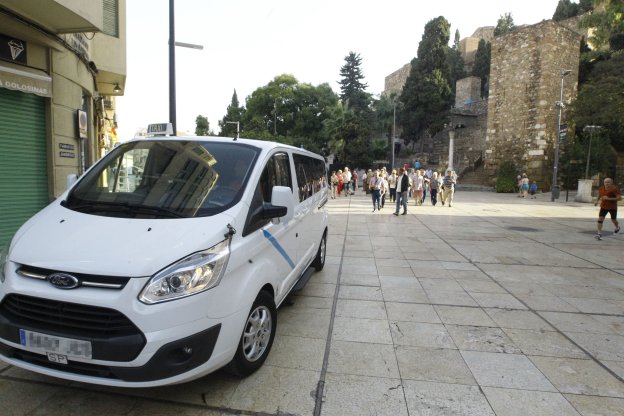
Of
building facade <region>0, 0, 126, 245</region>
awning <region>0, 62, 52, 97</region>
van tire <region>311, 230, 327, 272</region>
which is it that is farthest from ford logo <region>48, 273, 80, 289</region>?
awning <region>0, 62, 52, 97</region>

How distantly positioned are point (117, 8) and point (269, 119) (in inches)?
1734

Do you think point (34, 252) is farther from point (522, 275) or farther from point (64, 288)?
point (522, 275)

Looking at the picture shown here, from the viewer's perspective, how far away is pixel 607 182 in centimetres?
1086

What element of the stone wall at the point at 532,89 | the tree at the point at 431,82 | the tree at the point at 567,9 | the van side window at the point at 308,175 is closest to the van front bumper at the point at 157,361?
the van side window at the point at 308,175

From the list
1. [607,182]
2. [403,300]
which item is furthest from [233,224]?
[607,182]

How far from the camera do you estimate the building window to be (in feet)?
38.7

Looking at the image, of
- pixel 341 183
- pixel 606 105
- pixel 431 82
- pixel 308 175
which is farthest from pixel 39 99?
pixel 431 82

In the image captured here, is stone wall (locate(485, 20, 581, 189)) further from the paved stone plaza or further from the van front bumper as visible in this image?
the van front bumper

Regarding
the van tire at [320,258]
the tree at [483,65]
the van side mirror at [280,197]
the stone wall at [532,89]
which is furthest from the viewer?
the tree at [483,65]

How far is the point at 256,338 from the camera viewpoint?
3287mm

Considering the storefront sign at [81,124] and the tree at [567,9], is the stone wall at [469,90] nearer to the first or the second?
the tree at [567,9]

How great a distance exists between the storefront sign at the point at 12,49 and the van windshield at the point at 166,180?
4907 mm

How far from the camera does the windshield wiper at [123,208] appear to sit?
120 inches

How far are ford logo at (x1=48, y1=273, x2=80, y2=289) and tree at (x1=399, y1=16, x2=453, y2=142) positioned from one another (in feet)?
164
